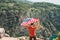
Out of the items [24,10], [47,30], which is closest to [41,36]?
[47,30]

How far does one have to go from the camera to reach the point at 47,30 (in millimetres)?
2078

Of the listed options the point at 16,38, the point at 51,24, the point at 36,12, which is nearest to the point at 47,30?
the point at 51,24

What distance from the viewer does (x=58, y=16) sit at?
210 centimetres

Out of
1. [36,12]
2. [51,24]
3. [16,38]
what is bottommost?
[16,38]

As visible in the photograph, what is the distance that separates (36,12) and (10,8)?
31cm

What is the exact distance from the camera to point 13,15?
6.88 feet

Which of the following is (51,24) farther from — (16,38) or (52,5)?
(16,38)

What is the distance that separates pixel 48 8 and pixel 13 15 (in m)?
0.43

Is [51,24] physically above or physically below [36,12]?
below

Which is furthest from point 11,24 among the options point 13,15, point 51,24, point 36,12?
point 51,24

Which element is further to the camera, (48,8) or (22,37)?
(48,8)

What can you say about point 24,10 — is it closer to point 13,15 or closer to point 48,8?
point 13,15

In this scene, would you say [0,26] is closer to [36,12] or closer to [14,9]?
[14,9]

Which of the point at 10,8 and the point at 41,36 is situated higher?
the point at 10,8
